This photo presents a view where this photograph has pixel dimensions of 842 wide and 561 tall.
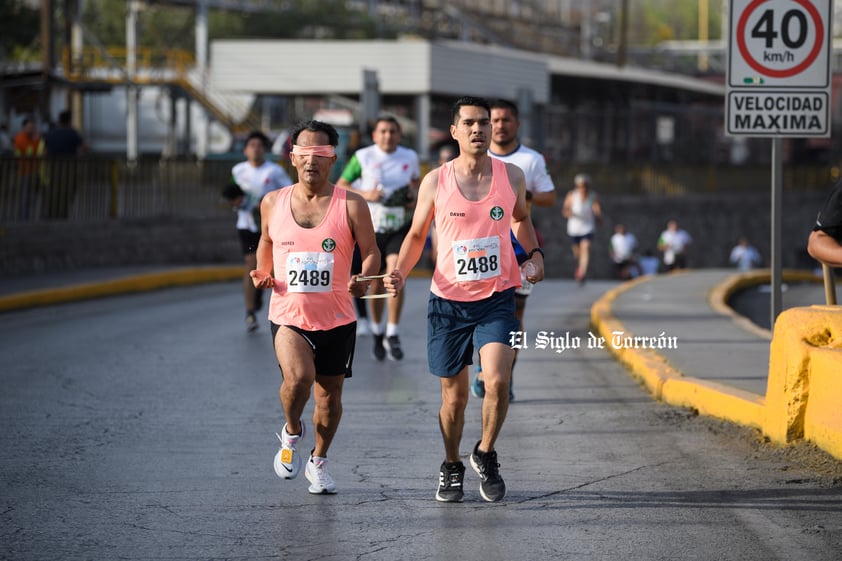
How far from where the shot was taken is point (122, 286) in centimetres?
1980

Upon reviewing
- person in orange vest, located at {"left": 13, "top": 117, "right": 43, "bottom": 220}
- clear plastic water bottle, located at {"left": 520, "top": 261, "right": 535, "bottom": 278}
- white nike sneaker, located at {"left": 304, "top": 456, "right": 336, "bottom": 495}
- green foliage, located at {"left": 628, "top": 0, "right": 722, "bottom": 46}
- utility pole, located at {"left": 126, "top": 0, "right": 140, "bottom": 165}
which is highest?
green foliage, located at {"left": 628, "top": 0, "right": 722, "bottom": 46}

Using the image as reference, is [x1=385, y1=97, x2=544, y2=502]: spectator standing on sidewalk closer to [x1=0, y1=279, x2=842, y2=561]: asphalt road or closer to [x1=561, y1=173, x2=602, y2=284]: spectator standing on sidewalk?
[x1=0, y1=279, x2=842, y2=561]: asphalt road

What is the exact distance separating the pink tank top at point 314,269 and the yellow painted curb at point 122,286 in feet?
33.9

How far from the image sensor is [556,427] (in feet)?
29.7

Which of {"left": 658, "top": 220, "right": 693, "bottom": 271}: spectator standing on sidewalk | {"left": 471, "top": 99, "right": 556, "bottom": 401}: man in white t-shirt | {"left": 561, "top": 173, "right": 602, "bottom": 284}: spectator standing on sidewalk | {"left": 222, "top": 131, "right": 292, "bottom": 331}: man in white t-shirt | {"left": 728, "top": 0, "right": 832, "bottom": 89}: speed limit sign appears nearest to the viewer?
{"left": 471, "top": 99, "right": 556, "bottom": 401}: man in white t-shirt

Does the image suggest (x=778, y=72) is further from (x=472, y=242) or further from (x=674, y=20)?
(x=674, y=20)

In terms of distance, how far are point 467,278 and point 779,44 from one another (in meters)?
4.32

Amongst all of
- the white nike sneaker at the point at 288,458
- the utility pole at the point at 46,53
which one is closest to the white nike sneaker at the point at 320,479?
the white nike sneaker at the point at 288,458

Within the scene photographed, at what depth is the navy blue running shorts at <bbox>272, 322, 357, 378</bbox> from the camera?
7.01m

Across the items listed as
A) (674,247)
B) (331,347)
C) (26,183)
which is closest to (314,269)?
(331,347)

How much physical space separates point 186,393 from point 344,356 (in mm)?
3613

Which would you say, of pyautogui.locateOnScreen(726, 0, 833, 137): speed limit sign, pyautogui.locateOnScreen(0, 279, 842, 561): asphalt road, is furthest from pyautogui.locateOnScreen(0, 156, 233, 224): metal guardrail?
pyautogui.locateOnScreen(726, 0, 833, 137): speed limit sign

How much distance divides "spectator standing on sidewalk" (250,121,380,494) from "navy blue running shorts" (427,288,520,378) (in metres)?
0.41

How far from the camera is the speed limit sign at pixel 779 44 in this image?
10148mm
